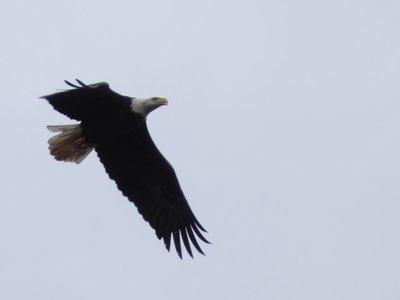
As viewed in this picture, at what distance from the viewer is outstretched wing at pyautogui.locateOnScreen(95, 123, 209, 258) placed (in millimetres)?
15477

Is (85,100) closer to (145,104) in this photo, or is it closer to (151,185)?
(145,104)

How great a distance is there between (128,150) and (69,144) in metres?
0.78

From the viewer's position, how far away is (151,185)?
51.9 ft

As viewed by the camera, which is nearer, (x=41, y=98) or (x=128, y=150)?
(x=41, y=98)

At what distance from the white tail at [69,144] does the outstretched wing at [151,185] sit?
21 centimetres

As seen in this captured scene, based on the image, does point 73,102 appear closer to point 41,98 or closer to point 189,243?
point 41,98

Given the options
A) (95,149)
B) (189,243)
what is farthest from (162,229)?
(95,149)

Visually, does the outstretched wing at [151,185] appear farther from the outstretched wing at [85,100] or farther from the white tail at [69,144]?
the outstretched wing at [85,100]

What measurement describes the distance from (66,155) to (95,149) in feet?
1.20

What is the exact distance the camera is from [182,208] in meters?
15.9

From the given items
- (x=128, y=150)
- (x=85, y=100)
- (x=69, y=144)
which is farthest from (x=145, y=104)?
(x=69, y=144)

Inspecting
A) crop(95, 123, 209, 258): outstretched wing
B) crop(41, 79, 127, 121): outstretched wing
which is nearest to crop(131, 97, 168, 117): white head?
crop(41, 79, 127, 121): outstretched wing

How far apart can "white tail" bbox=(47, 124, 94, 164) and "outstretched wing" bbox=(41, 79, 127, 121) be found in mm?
461

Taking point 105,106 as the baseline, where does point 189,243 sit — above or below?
below
